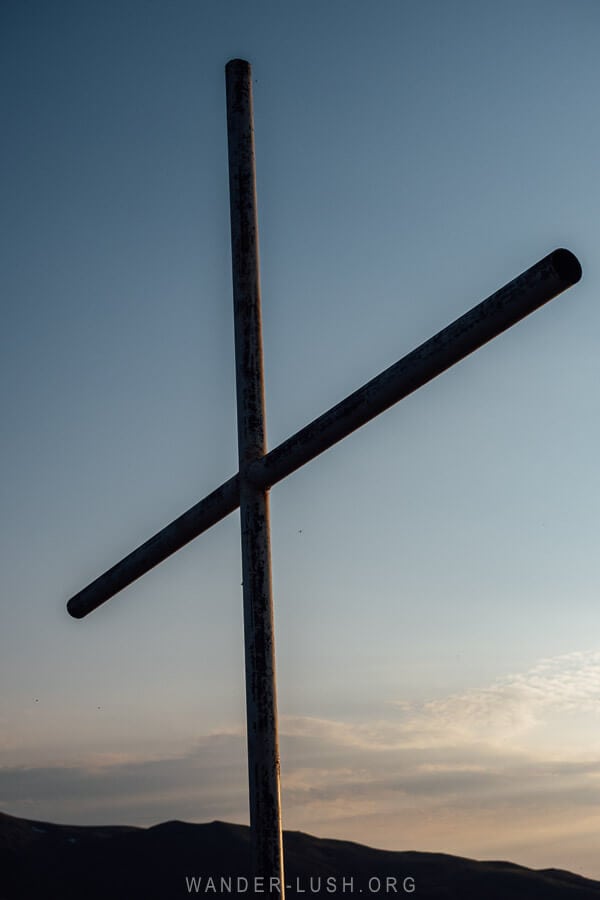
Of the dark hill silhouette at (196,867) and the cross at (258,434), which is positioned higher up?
the dark hill silhouette at (196,867)

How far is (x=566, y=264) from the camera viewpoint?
345 centimetres

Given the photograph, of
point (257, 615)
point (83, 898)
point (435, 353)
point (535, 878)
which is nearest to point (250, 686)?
point (257, 615)

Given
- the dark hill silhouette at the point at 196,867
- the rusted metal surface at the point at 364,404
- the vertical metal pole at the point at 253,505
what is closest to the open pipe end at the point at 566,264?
the rusted metal surface at the point at 364,404

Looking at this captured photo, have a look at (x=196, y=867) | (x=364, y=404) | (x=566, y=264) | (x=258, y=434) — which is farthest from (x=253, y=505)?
(x=196, y=867)

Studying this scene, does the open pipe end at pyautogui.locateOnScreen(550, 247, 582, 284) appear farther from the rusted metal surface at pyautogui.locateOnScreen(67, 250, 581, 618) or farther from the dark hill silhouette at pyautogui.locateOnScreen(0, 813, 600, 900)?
the dark hill silhouette at pyautogui.locateOnScreen(0, 813, 600, 900)

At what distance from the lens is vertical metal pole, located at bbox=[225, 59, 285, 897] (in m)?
4.24

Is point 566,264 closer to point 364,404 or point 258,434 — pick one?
point 364,404

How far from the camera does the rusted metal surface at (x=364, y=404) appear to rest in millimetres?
3516

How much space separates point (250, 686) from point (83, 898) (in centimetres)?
12090

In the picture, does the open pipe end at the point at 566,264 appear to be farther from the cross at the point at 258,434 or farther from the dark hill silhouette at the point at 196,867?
the dark hill silhouette at the point at 196,867

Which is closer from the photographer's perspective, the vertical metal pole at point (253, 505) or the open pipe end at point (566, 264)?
the open pipe end at point (566, 264)

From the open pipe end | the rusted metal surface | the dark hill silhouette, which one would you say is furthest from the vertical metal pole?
the dark hill silhouette

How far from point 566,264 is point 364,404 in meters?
0.95

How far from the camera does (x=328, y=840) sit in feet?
440
